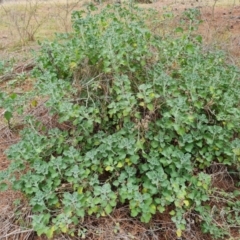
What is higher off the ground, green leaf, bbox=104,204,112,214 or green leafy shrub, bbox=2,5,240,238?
green leafy shrub, bbox=2,5,240,238

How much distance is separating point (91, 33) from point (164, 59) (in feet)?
1.73

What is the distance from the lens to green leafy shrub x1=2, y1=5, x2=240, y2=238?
177cm

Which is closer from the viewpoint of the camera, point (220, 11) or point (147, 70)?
point (147, 70)

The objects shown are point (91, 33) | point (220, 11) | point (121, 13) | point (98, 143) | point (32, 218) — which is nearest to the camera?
point (32, 218)

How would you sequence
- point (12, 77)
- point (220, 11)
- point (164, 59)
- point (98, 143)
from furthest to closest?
point (220, 11), point (12, 77), point (164, 59), point (98, 143)

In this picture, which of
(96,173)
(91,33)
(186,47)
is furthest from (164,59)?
(96,173)

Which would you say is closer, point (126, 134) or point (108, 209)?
point (108, 209)

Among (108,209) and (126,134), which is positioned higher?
(126,134)

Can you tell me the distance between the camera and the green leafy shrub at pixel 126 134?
1.77 m

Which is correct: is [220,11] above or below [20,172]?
below

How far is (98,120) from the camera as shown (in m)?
1.90

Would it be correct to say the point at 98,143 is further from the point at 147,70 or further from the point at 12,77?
the point at 12,77

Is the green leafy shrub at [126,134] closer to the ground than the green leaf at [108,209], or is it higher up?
higher up

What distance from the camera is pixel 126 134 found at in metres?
1.95
